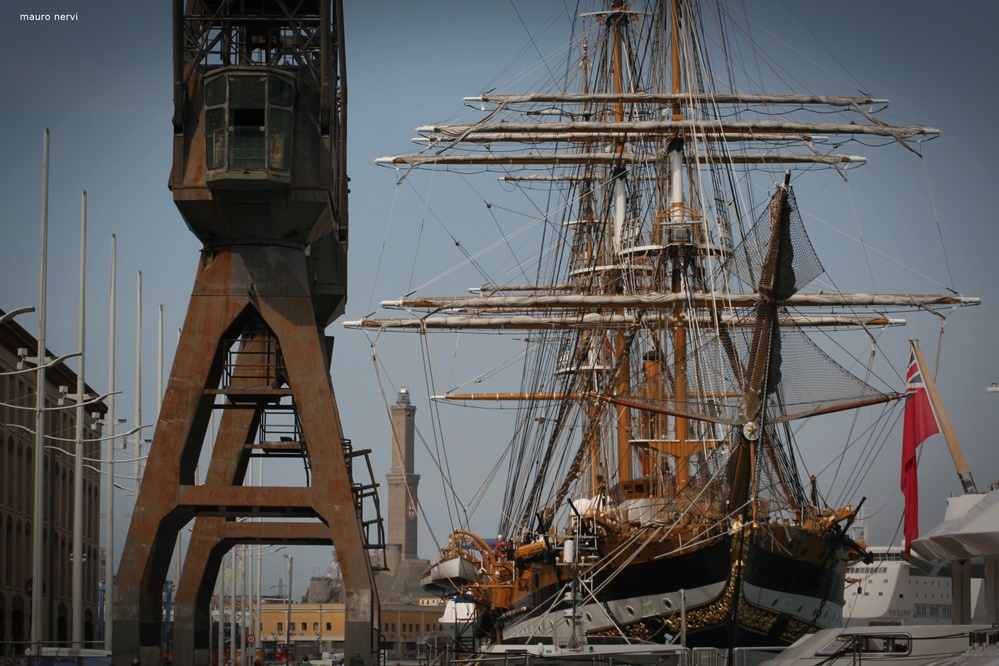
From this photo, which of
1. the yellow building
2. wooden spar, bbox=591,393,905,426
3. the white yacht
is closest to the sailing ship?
wooden spar, bbox=591,393,905,426

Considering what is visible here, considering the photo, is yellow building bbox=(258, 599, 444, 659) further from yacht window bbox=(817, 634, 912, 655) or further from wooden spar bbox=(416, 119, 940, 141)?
yacht window bbox=(817, 634, 912, 655)

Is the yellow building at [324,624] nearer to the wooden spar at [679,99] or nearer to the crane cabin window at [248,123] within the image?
the wooden spar at [679,99]

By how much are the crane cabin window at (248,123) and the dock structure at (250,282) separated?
0.02 metres

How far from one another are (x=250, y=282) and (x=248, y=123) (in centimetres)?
266

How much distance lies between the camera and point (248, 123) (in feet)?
84.3

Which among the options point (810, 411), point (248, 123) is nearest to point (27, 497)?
point (810, 411)

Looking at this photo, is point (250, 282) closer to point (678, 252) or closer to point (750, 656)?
point (750, 656)

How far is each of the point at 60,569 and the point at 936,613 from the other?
55.5 m

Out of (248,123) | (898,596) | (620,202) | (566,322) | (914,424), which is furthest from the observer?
(898,596)

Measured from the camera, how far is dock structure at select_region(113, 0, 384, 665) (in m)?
25.2

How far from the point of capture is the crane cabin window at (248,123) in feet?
82.9

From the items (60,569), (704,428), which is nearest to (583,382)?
(704,428)

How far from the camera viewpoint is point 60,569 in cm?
6981

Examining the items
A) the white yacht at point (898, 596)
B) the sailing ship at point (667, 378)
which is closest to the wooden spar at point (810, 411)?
the sailing ship at point (667, 378)
